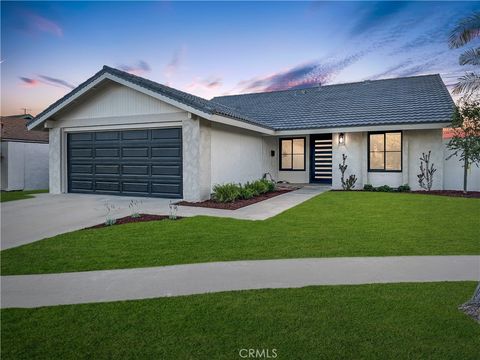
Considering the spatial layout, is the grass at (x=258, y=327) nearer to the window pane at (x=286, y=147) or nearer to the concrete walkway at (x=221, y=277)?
the concrete walkway at (x=221, y=277)

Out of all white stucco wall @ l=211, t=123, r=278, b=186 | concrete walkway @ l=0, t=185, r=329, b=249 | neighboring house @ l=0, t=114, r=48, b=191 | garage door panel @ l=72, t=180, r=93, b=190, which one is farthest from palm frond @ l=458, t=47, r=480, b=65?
neighboring house @ l=0, t=114, r=48, b=191

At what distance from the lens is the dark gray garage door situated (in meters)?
12.5

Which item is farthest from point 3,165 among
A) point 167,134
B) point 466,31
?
point 466,31

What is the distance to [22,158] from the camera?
19547 millimetres

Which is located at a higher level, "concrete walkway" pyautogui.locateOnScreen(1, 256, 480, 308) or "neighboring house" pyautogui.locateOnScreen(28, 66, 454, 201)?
"neighboring house" pyautogui.locateOnScreen(28, 66, 454, 201)

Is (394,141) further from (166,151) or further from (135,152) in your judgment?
(135,152)

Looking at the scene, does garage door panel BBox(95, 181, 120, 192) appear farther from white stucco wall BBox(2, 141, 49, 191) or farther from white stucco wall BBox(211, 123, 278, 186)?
white stucco wall BBox(2, 141, 49, 191)

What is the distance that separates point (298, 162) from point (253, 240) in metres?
13.3

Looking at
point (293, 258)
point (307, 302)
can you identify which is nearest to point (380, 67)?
point (293, 258)

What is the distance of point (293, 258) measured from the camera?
5379 millimetres

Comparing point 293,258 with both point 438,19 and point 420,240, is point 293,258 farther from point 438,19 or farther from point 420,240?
point 438,19

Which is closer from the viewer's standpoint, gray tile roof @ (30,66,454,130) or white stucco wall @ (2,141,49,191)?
gray tile roof @ (30,66,454,130)

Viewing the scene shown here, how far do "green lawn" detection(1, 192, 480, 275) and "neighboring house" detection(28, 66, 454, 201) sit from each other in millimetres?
4329

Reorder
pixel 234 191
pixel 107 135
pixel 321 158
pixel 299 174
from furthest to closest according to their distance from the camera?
pixel 299 174 < pixel 321 158 < pixel 107 135 < pixel 234 191
